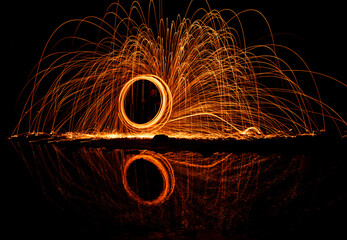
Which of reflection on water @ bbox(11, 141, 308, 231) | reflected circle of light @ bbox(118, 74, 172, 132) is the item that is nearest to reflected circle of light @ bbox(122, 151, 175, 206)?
reflection on water @ bbox(11, 141, 308, 231)

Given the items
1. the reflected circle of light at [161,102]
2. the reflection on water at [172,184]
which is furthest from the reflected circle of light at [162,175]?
the reflected circle of light at [161,102]

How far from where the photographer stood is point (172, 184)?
530 centimetres

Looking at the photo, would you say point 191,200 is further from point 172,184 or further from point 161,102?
point 161,102

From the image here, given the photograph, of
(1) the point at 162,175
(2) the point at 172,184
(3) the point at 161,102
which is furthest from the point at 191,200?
(3) the point at 161,102

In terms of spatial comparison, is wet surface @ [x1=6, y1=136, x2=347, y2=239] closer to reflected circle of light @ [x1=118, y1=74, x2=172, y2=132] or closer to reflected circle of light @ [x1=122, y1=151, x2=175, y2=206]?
reflected circle of light @ [x1=122, y1=151, x2=175, y2=206]

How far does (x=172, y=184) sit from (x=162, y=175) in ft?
2.10

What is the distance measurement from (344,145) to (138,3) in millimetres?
9397

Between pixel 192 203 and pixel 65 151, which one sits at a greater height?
pixel 65 151

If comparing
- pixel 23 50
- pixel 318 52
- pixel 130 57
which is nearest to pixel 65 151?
pixel 130 57

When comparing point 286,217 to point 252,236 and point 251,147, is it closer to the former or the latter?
point 252,236

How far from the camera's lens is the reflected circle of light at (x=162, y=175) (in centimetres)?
453

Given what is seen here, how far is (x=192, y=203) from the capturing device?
437 cm

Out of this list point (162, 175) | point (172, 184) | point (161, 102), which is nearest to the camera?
point (172, 184)

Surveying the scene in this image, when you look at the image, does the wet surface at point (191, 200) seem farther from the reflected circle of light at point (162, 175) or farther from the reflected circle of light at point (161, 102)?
the reflected circle of light at point (161, 102)
